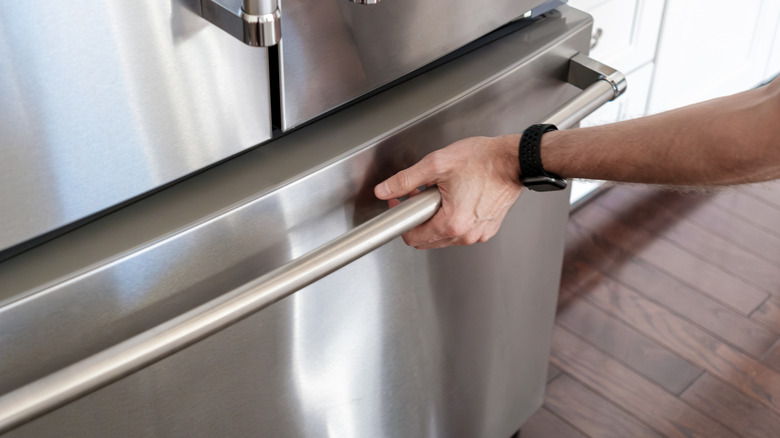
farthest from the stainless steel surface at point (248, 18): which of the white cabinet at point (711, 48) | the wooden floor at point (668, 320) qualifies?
the white cabinet at point (711, 48)

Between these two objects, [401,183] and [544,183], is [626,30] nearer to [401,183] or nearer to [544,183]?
[544,183]

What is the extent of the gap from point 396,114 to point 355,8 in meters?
0.10

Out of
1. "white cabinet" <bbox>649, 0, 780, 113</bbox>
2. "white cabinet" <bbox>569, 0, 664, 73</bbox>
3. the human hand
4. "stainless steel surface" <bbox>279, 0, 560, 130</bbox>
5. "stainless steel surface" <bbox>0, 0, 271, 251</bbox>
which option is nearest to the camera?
"stainless steel surface" <bbox>0, 0, 271, 251</bbox>

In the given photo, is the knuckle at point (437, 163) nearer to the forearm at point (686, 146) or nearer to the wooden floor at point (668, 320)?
the forearm at point (686, 146)

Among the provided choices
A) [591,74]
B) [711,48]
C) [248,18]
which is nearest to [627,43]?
[711,48]

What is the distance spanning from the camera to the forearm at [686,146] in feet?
1.94

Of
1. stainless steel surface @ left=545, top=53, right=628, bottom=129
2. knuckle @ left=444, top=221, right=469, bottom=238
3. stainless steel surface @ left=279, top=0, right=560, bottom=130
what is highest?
stainless steel surface @ left=279, top=0, right=560, bottom=130

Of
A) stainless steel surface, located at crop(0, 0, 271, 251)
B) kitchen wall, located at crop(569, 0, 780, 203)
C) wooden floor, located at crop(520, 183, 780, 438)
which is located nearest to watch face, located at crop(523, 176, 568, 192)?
stainless steel surface, located at crop(0, 0, 271, 251)

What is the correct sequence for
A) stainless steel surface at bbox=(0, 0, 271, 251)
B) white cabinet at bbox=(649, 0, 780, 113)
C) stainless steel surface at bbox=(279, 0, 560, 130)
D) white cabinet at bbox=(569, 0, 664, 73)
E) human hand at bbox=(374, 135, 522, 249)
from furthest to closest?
white cabinet at bbox=(649, 0, 780, 113) < white cabinet at bbox=(569, 0, 664, 73) < human hand at bbox=(374, 135, 522, 249) < stainless steel surface at bbox=(279, 0, 560, 130) < stainless steel surface at bbox=(0, 0, 271, 251)

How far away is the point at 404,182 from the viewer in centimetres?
60

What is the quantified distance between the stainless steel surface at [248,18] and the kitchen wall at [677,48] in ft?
2.49

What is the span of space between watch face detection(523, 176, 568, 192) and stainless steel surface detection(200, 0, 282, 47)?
293 mm

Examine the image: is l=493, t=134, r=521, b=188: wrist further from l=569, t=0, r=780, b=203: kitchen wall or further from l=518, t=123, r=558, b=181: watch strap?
l=569, t=0, r=780, b=203: kitchen wall

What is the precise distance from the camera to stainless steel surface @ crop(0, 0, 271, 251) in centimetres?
40
